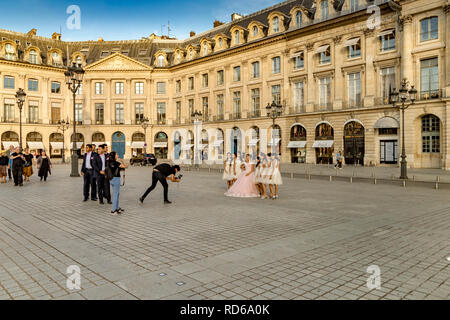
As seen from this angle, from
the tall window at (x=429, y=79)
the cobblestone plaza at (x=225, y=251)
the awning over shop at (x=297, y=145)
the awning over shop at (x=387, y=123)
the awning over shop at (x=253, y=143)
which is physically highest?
the tall window at (x=429, y=79)

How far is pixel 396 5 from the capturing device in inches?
1261

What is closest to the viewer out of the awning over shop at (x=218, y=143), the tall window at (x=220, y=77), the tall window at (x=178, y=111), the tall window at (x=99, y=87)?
the awning over shop at (x=218, y=143)

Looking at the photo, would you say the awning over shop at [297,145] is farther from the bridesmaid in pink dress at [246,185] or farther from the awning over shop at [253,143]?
the bridesmaid in pink dress at [246,185]

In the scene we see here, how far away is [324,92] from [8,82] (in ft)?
143

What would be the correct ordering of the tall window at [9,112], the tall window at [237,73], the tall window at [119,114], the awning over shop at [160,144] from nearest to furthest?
1. the tall window at [237,73]
2. the tall window at [9,112]
3. the awning over shop at [160,144]
4. the tall window at [119,114]

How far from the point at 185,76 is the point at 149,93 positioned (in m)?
6.99

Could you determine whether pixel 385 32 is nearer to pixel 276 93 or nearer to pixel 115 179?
pixel 276 93

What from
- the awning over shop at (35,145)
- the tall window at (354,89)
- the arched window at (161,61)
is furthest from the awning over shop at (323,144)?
the awning over shop at (35,145)

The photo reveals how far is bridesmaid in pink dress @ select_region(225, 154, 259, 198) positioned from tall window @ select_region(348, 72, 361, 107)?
26070 millimetres

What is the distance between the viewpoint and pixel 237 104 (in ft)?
159

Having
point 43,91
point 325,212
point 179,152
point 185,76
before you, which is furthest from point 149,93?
point 325,212

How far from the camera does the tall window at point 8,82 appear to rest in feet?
171

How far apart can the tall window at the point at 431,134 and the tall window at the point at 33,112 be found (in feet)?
166

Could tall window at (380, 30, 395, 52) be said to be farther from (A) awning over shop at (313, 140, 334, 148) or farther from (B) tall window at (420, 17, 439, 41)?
(A) awning over shop at (313, 140, 334, 148)
